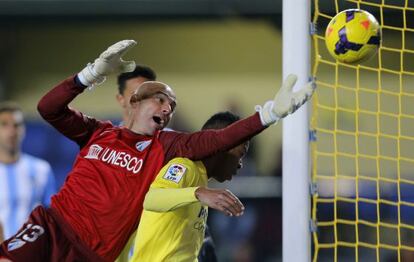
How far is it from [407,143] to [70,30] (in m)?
3.84

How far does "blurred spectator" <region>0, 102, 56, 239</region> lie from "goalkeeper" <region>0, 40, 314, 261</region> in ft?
9.01

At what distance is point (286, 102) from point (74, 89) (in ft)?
3.13

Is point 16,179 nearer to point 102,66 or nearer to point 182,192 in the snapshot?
point 102,66

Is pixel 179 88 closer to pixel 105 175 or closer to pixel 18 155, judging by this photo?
pixel 18 155

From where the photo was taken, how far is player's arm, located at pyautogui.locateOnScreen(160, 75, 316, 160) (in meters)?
3.55

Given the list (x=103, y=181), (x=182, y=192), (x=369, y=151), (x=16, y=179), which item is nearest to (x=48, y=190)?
(x=16, y=179)

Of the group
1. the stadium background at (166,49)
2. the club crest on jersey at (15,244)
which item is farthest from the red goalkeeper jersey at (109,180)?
the stadium background at (166,49)

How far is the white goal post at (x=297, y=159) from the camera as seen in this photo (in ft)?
13.8

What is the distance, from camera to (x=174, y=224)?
380 cm

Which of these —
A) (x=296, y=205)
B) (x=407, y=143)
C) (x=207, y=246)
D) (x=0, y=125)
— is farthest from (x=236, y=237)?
(x=296, y=205)

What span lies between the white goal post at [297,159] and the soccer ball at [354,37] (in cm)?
30

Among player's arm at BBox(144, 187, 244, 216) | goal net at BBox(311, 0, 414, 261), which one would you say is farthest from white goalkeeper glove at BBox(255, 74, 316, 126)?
goal net at BBox(311, 0, 414, 261)

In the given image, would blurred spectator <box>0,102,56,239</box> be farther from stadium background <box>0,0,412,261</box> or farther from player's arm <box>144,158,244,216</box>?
player's arm <box>144,158,244,216</box>

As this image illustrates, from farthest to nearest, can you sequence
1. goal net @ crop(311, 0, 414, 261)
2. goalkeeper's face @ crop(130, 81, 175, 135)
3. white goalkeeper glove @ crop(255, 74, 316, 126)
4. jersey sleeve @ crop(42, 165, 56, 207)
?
goal net @ crop(311, 0, 414, 261), jersey sleeve @ crop(42, 165, 56, 207), goalkeeper's face @ crop(130, 81, 175, 135), white goalkeeper glove @ crop(255, 74, 316, 126)
